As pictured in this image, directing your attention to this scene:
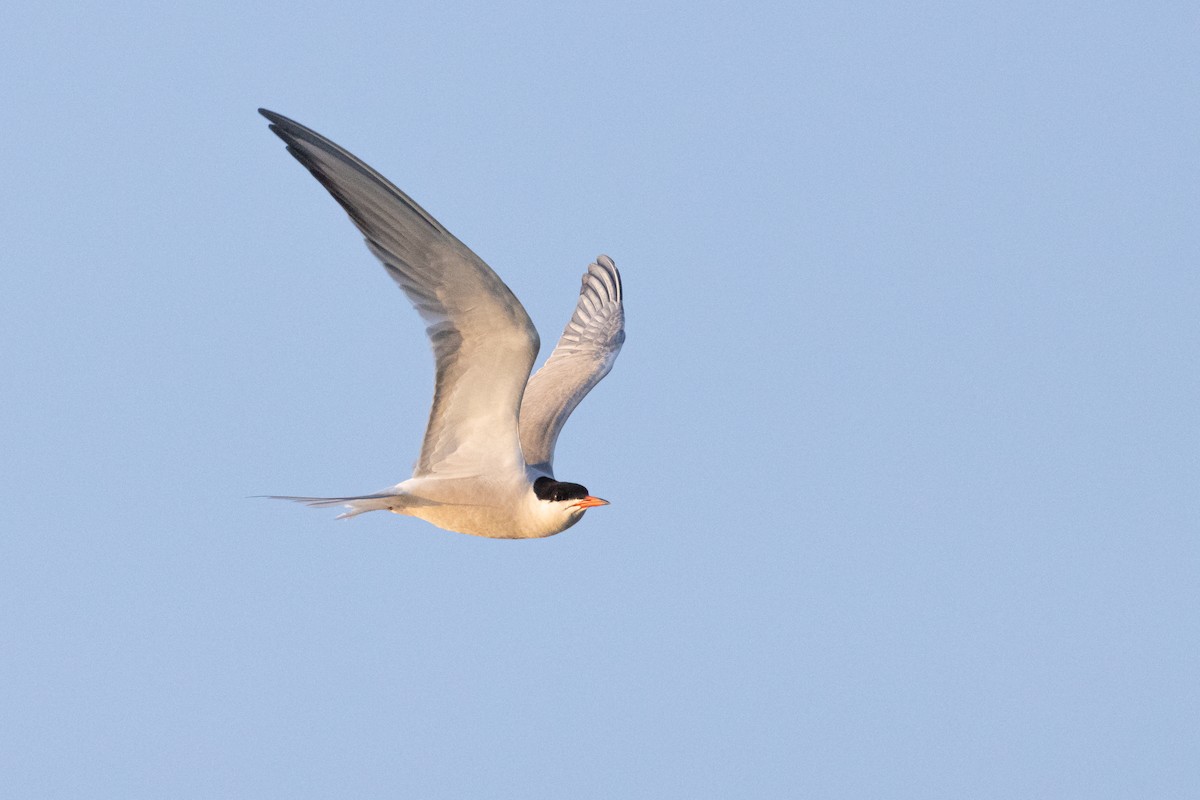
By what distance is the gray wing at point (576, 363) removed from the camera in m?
13.6

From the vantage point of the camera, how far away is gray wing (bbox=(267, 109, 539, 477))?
9.88 metres

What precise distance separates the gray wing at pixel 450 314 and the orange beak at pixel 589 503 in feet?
2.27

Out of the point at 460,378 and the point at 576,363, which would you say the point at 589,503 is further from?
the point at 576,363

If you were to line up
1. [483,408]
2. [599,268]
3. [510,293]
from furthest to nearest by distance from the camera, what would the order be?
[599,268] → [483,408] → [510,293]

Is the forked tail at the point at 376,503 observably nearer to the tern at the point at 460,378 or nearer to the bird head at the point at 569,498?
the tern at the point at 460,378

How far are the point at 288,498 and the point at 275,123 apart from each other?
2856 millimetres

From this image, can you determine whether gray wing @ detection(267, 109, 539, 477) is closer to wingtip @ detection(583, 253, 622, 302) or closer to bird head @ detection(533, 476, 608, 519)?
bird head @ detection(533, 476, 608, 519)

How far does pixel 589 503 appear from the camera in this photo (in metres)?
11.4

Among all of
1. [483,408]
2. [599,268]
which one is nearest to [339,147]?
[483,408]

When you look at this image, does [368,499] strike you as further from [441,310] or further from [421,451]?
[441,310]

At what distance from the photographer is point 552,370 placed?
15.1m

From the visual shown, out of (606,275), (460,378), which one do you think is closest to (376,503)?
(460,378)

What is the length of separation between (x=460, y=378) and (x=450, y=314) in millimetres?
677

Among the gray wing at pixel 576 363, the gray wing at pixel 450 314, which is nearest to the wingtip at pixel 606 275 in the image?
the gray wing at pixel 576 363
